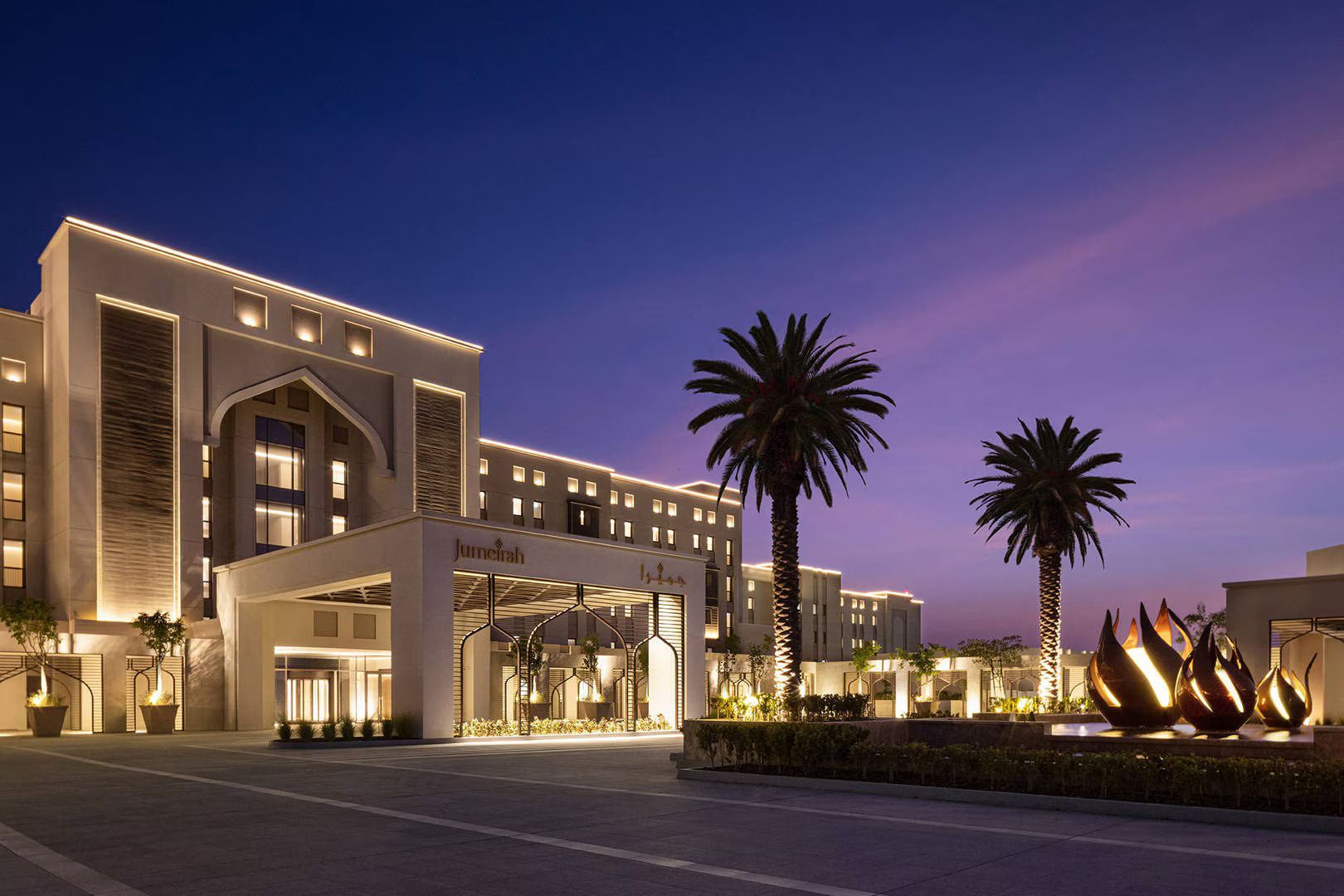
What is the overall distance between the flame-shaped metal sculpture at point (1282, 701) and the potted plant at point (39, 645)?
4240 centimetres

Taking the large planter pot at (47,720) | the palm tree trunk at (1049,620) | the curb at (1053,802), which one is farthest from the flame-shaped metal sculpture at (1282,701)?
the large planter pot at (47,720)

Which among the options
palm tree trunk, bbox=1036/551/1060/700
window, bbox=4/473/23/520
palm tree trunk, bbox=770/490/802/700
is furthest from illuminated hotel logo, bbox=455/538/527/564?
window, bbox=4/473/23/520

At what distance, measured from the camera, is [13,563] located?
4838cm

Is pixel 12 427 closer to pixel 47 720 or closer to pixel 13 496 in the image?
pixel 13 496

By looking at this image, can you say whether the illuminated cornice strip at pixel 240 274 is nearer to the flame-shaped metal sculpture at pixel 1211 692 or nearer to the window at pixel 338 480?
the window at pixel 338 480

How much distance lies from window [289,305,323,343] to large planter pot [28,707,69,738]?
22.5m

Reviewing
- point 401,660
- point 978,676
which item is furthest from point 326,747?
point 978,676

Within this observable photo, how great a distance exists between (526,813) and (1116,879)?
8.42m

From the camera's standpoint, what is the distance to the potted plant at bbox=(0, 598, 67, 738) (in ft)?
139

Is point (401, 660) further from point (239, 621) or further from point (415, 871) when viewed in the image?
point (415, 871)

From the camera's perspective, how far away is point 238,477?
55.1 meters

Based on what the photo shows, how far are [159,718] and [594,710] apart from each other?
72.9 ft

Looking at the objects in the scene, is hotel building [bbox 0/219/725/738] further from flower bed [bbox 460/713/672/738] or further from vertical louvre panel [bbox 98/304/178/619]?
flower bed [bbox 460/713/672/738]

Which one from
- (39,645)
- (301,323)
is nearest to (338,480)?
(301,323)
